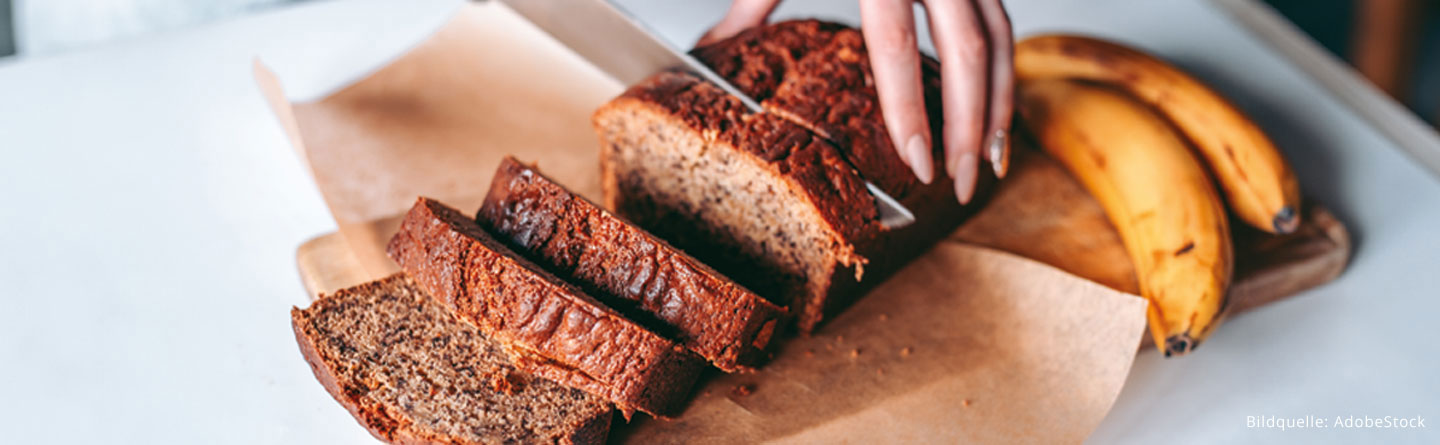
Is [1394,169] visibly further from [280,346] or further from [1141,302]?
[280,346]

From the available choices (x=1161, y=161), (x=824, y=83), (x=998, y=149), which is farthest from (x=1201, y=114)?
(x=824, y=83)

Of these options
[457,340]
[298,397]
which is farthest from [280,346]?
[457,340]

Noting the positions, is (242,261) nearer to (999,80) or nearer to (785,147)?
(785,147)

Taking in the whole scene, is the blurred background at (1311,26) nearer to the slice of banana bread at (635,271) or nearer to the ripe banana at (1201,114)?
the slice of banana bread at (635,271)

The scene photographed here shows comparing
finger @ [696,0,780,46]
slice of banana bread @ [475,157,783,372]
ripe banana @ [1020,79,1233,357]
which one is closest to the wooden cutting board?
ripe banana @ [1020,79,1233,357]

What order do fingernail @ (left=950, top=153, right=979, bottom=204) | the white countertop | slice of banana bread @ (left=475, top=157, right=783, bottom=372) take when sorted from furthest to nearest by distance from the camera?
fingernail @ (left=950, top=153, right=979, bottom=204)
the white countertop
slice of banana bread @ (left=475, top=157, right=783, bottom=372)

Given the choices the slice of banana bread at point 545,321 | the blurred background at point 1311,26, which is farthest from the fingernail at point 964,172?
the blurred background at point 1311,26

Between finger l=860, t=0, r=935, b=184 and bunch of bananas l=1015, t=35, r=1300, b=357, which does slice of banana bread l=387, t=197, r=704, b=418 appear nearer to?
finger l=860, t=0, r=935, b=184
